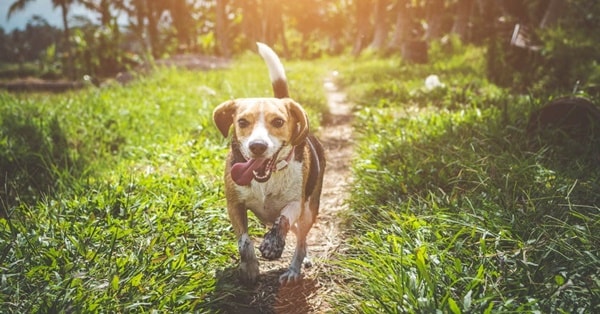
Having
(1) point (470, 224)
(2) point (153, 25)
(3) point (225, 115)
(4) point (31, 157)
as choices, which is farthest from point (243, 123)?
(2) point (153, 25)

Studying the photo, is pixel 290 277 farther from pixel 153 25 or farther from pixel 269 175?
pixel 153 25

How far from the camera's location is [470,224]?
103 inches

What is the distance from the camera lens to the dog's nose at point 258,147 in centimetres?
246

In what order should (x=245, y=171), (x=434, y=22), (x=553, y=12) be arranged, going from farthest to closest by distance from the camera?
(x=434, y=22), (x=553, y=12), (x=245, y=171)

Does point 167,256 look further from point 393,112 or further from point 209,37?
point 209,37

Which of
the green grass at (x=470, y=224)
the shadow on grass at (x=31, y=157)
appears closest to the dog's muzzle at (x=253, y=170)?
the green grass at (x=470, y=224)

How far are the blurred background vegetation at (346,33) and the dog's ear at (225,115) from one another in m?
3.82

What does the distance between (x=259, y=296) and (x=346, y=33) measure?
6001 cm

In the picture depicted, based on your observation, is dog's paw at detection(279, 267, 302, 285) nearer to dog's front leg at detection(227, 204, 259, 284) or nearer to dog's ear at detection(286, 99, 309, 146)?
dog's front leg at detection(227, 204, 259, 284)

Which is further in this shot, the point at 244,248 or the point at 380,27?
the point at 380,27

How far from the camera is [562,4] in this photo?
9008 mm

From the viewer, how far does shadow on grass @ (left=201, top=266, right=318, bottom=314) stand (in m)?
2.51

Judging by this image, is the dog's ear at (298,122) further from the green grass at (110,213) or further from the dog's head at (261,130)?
the green grass at (110,213)

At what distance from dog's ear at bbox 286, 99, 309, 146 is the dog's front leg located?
565mm
